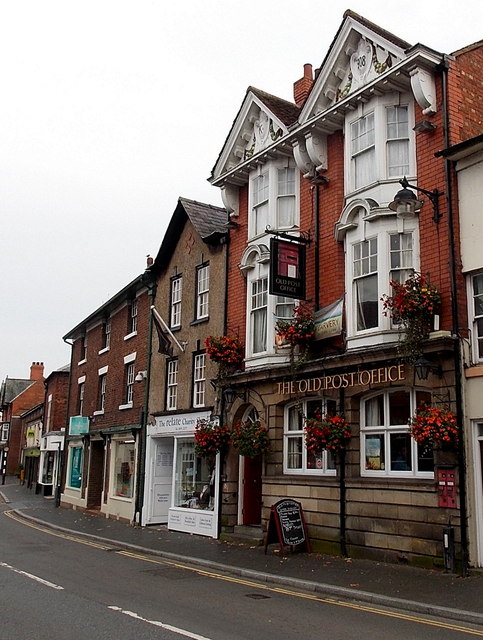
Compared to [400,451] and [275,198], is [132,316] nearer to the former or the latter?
[275,198]

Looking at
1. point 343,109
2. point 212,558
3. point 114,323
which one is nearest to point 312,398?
point 212,558

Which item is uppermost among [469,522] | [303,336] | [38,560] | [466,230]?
[466,230]

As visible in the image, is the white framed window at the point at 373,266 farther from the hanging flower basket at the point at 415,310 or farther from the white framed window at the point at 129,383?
the white framed window at the point at 129,383

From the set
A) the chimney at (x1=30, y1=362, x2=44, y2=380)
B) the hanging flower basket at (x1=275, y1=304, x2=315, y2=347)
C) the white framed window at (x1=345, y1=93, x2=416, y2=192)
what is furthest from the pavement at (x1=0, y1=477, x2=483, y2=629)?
the chimney at (x1=30, y1=362, x2=44, y2=380)

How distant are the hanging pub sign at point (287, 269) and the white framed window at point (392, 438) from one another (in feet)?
10.5

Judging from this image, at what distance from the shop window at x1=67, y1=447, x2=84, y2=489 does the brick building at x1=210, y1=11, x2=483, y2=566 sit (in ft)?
47.4

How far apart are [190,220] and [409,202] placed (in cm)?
1086

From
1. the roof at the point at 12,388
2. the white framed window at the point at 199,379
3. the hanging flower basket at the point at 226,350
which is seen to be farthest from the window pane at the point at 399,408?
the roof at the point at 12,388

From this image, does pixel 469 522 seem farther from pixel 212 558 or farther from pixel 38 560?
pixel 38 560

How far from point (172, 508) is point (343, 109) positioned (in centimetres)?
1281

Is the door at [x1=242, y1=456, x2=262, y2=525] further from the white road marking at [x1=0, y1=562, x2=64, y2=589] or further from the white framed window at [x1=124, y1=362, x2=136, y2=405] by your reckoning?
the white framed window at [x1=124, y1=362, x2=136, y2=405]

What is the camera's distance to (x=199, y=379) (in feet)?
67.5

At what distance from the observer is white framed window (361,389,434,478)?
13156 millimetres

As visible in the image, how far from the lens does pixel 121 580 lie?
11.7 metres
